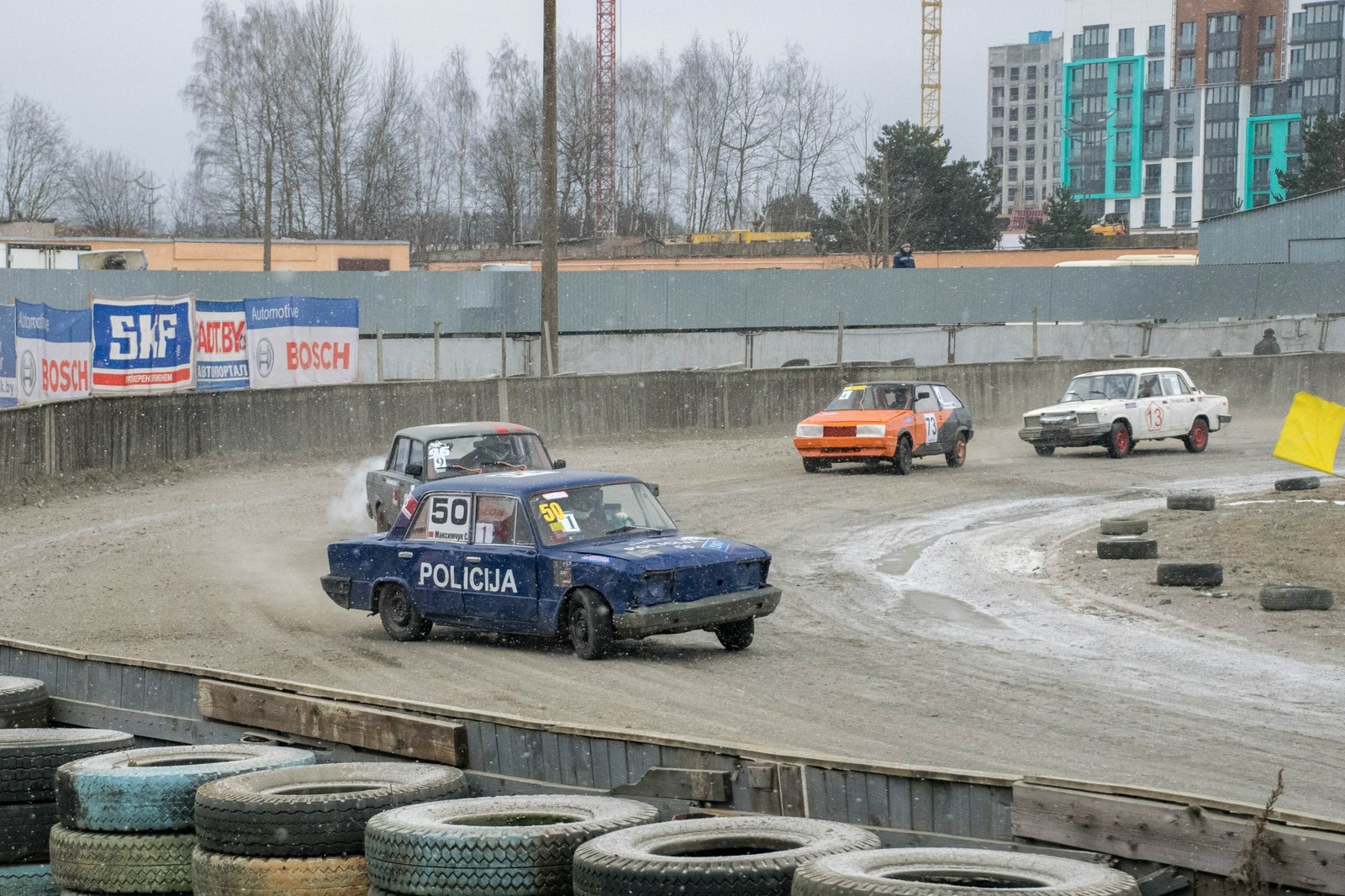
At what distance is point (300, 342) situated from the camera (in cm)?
2780

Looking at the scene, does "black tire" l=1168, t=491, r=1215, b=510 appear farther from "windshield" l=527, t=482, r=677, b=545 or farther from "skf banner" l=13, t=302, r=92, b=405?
"skf banner" l=13, t=302, r=92, b=405

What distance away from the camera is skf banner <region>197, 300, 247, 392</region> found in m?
26.5

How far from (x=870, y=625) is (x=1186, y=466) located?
1464 centimetres

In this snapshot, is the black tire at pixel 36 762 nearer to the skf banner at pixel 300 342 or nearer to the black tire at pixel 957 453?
the black tire at pixel 957 453

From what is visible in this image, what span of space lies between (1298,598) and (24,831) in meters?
10.7

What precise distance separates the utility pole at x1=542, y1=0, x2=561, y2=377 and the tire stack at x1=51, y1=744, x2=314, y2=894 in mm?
25615

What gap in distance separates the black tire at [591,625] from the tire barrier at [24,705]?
476 cm

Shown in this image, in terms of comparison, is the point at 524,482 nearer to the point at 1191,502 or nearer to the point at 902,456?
the point at 1191,502

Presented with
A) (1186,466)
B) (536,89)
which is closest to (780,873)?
(1186,466)

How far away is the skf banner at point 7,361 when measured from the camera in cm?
2545

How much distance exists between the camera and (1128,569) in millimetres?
16156

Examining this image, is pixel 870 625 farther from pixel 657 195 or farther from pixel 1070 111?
pixel 1070 111

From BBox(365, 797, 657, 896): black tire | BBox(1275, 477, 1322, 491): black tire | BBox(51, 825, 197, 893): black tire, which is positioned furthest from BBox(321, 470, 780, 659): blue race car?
BBox(1275, 477, 1322, 491): black tire

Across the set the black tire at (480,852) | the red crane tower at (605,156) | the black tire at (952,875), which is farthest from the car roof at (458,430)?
the red crane tower at (605,156)
